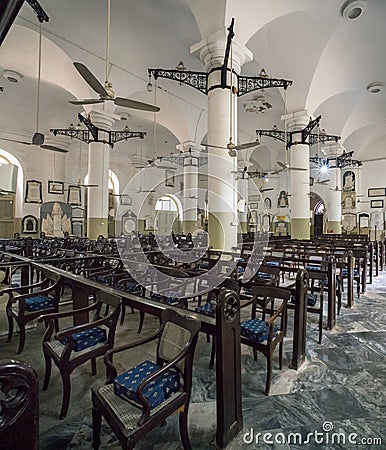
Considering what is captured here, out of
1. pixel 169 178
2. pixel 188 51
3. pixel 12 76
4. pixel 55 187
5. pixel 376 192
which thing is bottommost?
pixel 55 187

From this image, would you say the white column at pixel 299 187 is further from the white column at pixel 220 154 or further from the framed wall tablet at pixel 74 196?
the framed wall tablet at pixel 74 196

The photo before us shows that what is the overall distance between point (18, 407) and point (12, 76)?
10.8 metres

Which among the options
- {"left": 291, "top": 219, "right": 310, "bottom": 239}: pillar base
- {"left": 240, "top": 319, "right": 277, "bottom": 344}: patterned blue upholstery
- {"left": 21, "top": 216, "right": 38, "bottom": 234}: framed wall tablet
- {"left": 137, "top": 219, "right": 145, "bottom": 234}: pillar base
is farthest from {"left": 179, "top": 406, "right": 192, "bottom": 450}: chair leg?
{"left": 137, "top": 219, "right": 145, "bottom": 234}: pillar base

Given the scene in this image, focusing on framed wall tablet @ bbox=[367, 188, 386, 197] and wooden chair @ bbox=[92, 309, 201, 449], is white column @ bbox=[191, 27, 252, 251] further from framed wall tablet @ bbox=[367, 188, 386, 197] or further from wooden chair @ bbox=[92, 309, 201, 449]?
framed wall tablet @ bbox=[367, 188, 386, 197]

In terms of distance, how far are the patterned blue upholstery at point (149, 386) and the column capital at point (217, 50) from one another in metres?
6.27

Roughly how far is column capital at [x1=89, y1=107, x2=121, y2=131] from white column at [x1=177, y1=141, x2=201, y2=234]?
10.4ft

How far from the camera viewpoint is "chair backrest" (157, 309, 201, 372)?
1570mm

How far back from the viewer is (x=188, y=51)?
804 cm

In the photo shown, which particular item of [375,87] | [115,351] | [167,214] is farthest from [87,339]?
[167,214]

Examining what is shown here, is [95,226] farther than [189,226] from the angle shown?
No

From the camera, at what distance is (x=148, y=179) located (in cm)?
1808

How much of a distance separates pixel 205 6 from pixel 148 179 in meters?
12.7

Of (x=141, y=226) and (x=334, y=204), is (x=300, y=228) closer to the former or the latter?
(x=334, y=204)

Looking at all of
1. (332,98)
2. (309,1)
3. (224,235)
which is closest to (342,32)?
(309,1)
